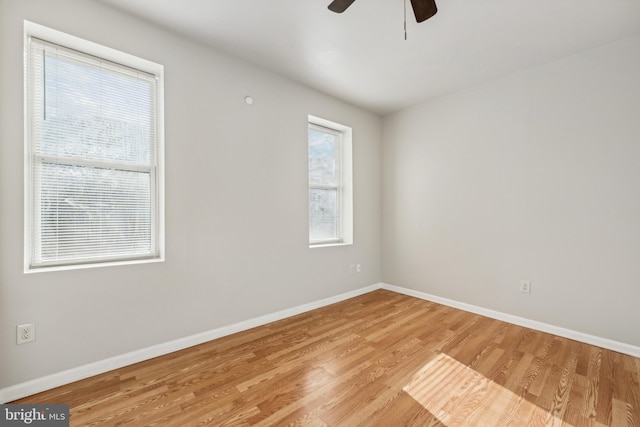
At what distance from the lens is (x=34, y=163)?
73.0 inches

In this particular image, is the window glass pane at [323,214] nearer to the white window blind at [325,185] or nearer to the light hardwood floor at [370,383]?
the white window blind at [325,185]

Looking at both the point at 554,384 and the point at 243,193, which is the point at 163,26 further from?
the point at 554,384

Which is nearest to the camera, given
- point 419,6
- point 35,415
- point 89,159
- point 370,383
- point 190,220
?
point 35,415

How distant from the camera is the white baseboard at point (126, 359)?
5.68 ft

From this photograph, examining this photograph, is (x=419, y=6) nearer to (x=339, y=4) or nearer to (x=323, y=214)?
(x=339, y=4)

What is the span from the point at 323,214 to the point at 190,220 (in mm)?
1784

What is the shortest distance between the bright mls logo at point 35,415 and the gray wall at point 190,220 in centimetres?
22

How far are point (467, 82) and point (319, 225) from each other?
7.94ft

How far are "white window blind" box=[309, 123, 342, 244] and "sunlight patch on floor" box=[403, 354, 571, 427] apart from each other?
2047 mm

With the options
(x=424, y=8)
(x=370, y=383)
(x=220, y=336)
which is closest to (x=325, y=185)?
(x=220, y=336)

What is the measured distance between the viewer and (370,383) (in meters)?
1.89

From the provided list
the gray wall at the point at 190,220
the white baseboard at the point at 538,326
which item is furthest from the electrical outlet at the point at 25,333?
the white baseboard at the point at 538,326

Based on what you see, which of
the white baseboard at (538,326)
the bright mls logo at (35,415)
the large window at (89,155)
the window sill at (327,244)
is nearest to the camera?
the bright mls logo at (35,415)

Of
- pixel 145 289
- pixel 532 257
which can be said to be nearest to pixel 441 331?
pixel 532 257
